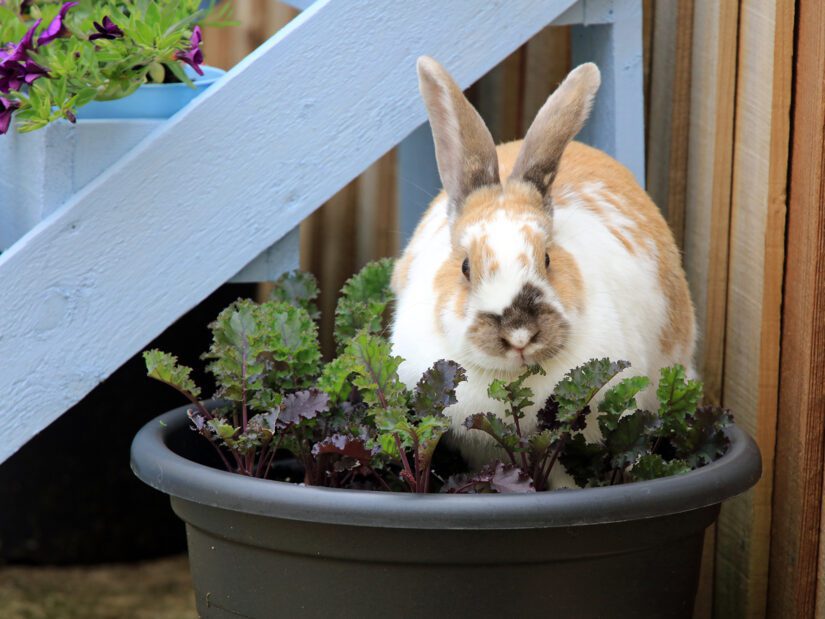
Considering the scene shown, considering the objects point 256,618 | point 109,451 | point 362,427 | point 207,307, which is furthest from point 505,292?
point 109,451

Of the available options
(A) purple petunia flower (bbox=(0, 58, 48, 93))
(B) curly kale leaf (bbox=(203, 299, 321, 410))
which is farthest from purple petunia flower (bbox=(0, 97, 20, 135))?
(B) curly kale leaf (bbox=(203, 299, 321, 410))

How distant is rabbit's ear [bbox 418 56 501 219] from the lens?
6.60ft

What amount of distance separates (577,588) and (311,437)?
530 mm

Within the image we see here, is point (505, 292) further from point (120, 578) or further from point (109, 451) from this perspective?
point (120, 578)

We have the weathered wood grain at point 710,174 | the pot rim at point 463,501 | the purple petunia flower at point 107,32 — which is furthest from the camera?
the weathered wood grain at point 710,174

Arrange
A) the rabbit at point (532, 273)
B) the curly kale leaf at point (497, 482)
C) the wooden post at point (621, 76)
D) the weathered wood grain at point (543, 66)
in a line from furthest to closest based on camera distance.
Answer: the weathered wood grain at point (543, 66) → the wooden post at point (621, 76) → the rabbit at point (532, 273) → the curly kale leaf at point (497, 482)

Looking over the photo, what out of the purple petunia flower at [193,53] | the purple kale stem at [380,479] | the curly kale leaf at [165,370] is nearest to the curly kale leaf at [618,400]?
the purple kale stem at [380,479]

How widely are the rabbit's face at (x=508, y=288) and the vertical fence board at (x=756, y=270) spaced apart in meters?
0.53

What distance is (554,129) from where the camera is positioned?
2002 millimetres

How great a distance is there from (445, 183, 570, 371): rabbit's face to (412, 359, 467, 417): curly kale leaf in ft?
0.25

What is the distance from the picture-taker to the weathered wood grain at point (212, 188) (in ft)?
7.16

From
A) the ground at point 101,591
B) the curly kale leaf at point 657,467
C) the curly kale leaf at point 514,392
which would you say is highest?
the curly kale leaf at point 514,392

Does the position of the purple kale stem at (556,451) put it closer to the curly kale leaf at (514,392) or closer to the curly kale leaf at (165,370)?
the curly kale leaf at (514,392)

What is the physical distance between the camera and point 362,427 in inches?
75.7
